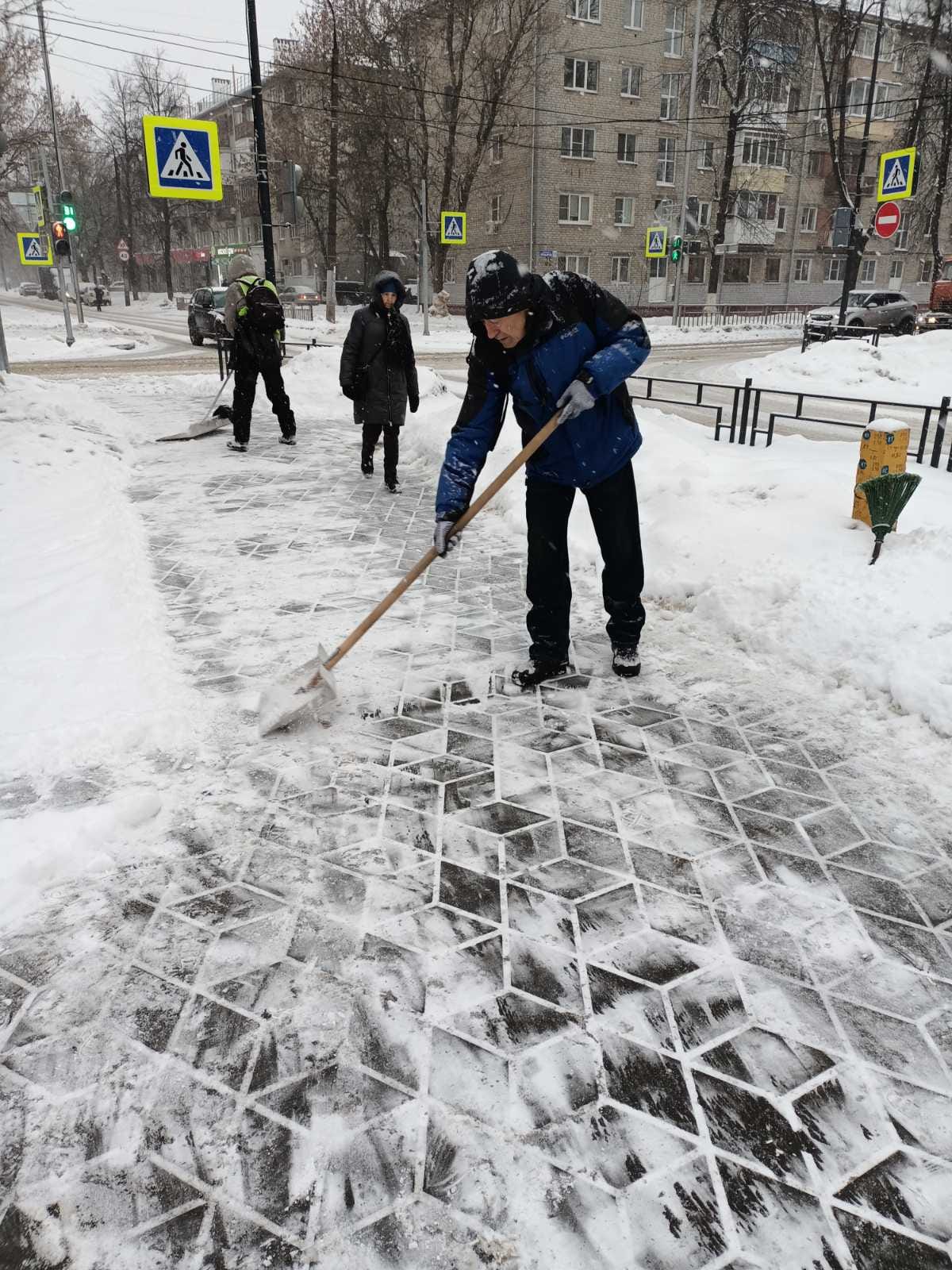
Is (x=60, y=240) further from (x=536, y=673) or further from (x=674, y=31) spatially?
(x=674, y=31)

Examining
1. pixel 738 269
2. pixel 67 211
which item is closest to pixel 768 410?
pixel 67 211

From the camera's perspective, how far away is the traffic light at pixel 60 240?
19266mm

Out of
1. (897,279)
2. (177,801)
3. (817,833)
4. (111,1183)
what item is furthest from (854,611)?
(897,279)

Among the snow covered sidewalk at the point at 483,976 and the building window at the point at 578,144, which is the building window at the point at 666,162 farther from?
the snow covered sidewalk at the point at 483,976

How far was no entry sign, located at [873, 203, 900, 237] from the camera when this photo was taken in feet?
44.9

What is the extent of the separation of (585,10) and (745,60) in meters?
6.78

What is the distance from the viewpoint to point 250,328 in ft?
27.7

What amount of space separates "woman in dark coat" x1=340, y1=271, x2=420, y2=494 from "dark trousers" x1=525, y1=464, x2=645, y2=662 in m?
3.66

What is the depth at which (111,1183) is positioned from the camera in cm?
180

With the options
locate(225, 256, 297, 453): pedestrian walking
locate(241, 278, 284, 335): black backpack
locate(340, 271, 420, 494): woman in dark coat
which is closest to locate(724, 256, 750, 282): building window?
locate(225, 256, 297, 453): pedestrian walking

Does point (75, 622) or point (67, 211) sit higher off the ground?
point (67, 211)

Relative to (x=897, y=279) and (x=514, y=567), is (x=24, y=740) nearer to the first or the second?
(x=514, y=567)

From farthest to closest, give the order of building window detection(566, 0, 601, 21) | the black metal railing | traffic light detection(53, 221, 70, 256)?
building window detection(566, 0, 601, 21), traffic light detection(53, 221, 70, 256), the black metal railing

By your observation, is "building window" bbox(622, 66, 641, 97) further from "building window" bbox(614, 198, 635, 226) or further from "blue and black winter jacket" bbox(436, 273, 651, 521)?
"blue and black winter jacket" bbox(436, 273, 651, 521)
